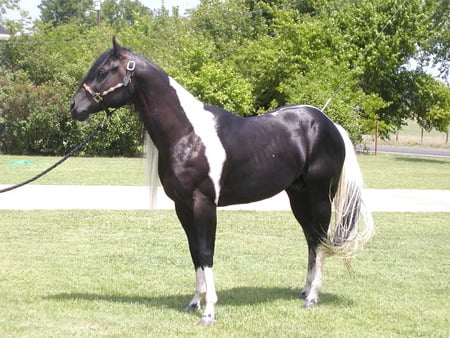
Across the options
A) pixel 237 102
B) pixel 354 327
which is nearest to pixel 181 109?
pixel 354 327

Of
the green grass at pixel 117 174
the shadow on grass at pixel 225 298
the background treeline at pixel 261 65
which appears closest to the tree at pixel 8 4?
the background treeline at pixel 261 65

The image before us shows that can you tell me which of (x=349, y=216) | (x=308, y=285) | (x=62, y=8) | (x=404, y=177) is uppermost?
(x=62, y=8)

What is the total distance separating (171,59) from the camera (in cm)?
3334

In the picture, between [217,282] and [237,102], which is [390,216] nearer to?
[217,282]

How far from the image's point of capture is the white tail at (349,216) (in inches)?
251

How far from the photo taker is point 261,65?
109 ft

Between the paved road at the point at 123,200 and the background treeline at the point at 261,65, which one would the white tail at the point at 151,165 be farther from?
the background treeline at the point at 261,65

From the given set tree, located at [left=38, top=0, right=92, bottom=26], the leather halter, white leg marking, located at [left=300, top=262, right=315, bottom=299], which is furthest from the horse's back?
tree, located at [left=38, top=0, right=92, bottom=26]

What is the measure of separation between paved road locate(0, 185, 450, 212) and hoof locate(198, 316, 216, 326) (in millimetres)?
6291

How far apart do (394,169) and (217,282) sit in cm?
1805

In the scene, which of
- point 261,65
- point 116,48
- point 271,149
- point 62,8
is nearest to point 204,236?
point 271,149

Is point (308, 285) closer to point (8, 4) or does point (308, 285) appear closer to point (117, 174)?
point (117, 174)

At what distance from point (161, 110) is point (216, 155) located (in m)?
0.61

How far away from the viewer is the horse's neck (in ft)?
18.9
